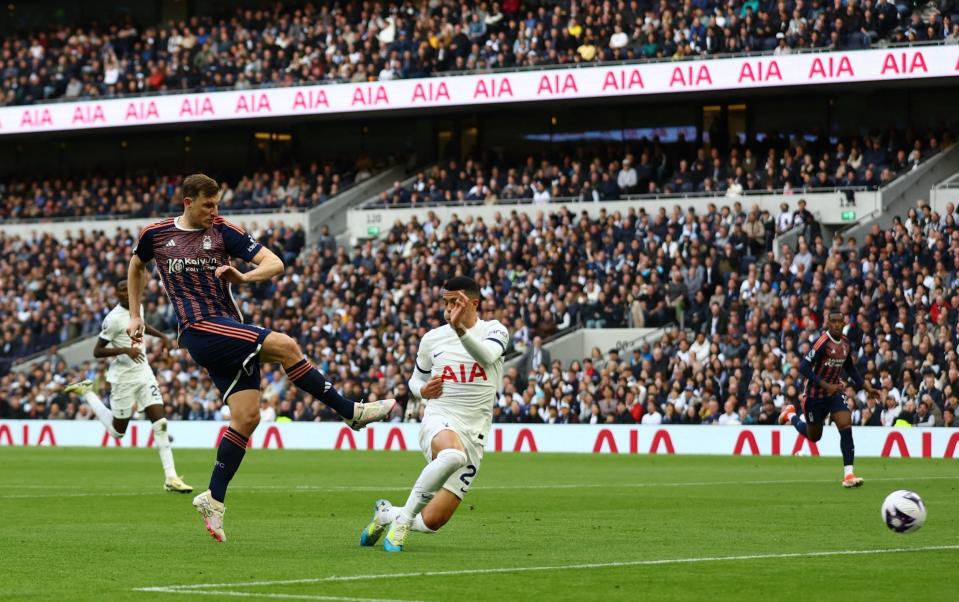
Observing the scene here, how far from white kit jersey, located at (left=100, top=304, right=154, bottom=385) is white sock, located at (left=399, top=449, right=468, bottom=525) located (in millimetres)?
9498

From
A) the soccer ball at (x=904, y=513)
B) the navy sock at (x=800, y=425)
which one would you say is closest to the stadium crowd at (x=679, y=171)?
the navy sock at (x=800, y=425)

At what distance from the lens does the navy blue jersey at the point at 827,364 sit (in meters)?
21.4

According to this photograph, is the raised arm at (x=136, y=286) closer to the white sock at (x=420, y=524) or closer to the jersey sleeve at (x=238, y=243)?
the jersey sleeve at (x=238, y=243)

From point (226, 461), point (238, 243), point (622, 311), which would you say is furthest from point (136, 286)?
point (622, 311)

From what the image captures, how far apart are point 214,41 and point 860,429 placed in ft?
92.1

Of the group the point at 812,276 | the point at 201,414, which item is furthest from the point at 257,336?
the point at 201,414

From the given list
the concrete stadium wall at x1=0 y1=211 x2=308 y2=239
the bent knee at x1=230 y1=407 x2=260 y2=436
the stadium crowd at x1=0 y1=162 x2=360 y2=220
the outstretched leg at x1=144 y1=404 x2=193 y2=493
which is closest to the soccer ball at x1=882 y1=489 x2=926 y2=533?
the bent knee at x1=230 y1=407 x2=260 y2=436

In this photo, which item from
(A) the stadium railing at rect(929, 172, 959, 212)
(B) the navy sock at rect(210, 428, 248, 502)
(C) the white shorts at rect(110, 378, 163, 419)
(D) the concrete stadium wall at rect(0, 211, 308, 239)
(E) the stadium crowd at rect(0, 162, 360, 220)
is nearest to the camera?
(B) the navy sock at rect(210, 428, 248, 502)

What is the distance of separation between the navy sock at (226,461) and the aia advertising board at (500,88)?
2878 cm

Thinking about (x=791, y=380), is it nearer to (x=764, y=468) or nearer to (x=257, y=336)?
(x=764, y=468)

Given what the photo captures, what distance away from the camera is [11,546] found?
38.6ft

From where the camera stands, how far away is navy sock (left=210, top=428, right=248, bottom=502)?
11.5m

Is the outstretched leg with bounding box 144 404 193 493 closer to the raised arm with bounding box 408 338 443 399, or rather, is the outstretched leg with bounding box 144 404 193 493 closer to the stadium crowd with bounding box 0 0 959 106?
the raised arm with bounding box 408 338 443 399

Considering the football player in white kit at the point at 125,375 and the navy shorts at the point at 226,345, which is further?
the football player in white kit at the point at 125,375
